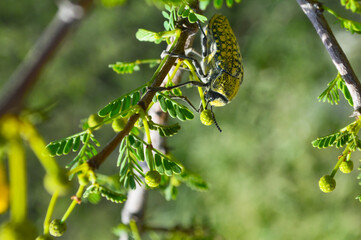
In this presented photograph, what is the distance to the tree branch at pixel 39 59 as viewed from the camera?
333mm

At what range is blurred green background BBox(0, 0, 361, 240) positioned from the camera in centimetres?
298

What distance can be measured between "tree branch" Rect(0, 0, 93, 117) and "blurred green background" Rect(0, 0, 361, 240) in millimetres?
2544

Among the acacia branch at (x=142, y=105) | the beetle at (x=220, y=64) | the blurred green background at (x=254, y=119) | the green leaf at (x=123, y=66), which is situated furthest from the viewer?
the blurred green background at (x=254, y=119)

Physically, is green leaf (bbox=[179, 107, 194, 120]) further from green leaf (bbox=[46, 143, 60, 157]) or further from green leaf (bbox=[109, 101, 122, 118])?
green leaf (bbox=[46, 143, 60, 157])

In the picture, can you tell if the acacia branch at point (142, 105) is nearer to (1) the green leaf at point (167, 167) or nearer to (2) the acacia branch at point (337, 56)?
(1) the green leaf at point (167, 167)

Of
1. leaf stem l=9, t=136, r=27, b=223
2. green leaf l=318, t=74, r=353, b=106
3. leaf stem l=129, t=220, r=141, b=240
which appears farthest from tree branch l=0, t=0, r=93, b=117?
Answer: leaf stem l=129, t=220, r=141, b=240

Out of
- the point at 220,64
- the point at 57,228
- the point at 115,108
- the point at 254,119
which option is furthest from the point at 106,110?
the point at 254,119

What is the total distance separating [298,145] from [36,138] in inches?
113

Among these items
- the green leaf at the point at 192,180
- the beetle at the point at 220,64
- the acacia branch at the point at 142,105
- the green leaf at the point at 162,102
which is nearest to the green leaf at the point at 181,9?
the acacia branch at the point at 142,105

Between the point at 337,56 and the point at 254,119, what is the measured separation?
8.37 ft

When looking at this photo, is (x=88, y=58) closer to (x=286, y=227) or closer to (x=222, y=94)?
(x=286, y=227)

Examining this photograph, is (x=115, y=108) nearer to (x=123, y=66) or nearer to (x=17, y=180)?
(x=123, y=66)

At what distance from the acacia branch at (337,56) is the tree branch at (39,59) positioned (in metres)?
0.55

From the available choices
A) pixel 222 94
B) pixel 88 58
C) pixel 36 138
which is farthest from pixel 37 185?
pixel 36 138
